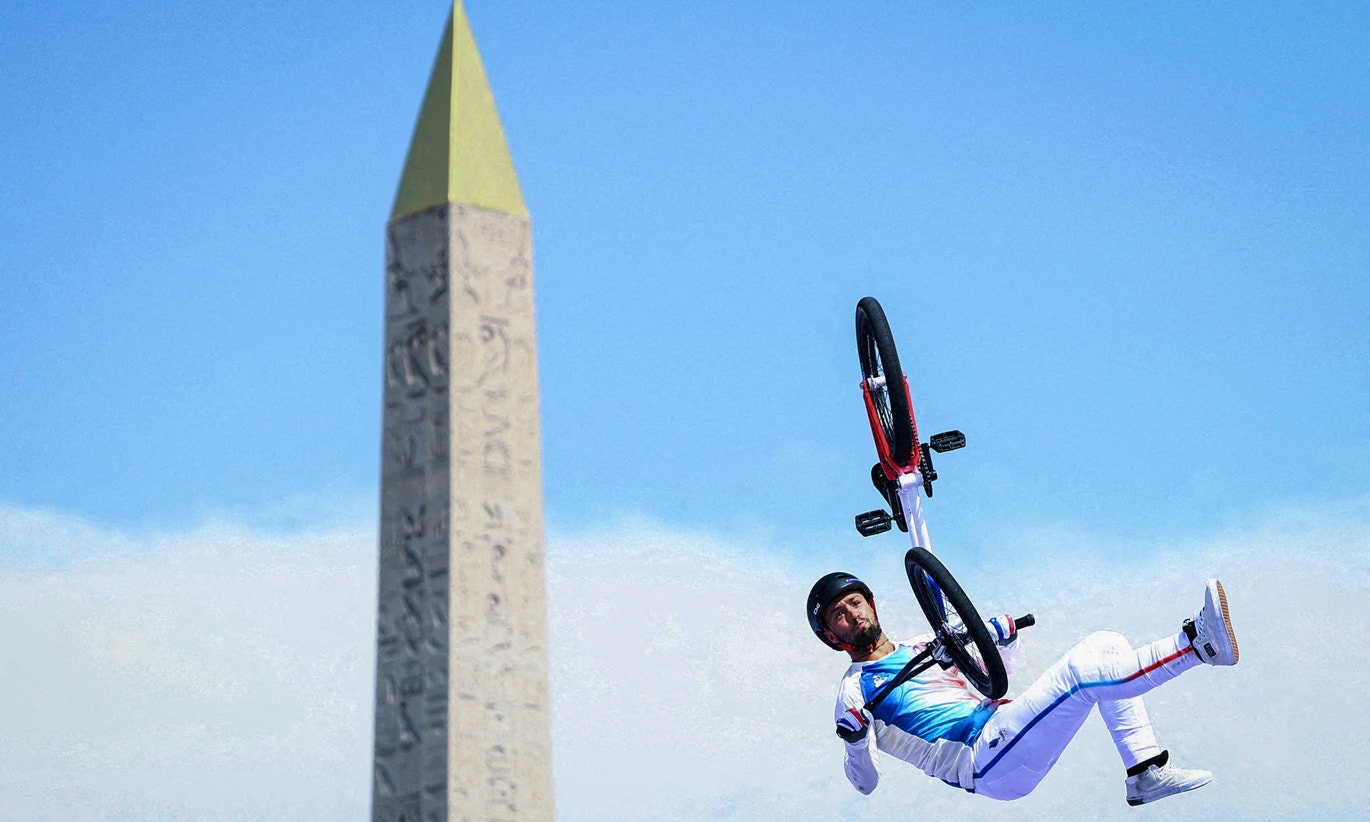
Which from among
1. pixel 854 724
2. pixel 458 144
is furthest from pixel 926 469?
pixel 458 144

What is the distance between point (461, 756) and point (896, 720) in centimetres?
560

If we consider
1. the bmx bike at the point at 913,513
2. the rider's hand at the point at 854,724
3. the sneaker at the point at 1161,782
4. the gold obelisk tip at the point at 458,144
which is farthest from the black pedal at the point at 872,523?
the gold obelisk tip at the point at 458,144

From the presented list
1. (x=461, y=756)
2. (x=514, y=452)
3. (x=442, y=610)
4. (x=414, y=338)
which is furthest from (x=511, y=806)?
(x=414, y=338)

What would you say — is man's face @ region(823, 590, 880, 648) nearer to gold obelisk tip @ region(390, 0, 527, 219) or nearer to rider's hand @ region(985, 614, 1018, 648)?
rider's hand @ region(985, 614, 1018, 648)

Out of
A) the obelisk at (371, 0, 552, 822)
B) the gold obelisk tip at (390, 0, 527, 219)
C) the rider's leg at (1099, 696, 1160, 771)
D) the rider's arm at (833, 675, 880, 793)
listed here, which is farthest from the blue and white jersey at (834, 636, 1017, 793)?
the gold obelisk tip at (390, 0, 527, 219)

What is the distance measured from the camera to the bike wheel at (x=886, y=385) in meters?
13.0

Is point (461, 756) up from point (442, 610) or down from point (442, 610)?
down

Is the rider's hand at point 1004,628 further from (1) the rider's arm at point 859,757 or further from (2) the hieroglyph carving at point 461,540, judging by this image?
(2) the hieroglyph carving at point 461,540

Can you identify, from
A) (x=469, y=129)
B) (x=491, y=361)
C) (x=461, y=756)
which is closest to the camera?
(x=461, y=756)

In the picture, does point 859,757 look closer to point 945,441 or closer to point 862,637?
point 862,637

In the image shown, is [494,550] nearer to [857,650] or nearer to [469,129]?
[469,129]

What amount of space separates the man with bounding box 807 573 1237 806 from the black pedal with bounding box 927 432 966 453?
1.03 metres

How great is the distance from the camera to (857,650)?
1308 centimetres

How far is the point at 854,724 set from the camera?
499 inches
